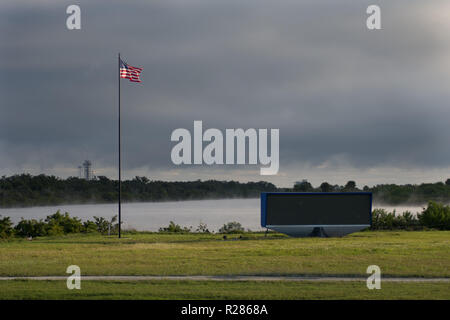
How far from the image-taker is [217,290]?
13383 mm

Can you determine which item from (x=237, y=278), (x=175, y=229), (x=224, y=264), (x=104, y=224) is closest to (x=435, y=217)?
(x=175, y=229)

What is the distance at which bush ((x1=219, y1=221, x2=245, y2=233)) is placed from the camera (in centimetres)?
3741

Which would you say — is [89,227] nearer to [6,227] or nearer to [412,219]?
[6,227]

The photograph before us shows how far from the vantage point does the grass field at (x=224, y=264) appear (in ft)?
43.0

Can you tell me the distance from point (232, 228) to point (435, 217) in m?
13.6

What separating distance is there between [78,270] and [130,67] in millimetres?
16691

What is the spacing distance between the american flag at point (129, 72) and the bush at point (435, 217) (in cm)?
2100

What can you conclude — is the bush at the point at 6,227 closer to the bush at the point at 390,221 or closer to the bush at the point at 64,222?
the bush at the point at 64,222

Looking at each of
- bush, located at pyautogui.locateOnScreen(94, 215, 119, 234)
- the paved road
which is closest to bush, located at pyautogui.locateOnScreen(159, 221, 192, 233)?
bush, located at pyautogui.locateOnScreen(94, 215, 119, 234)

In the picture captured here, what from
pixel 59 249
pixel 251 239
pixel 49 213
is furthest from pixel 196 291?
pixel 49 213

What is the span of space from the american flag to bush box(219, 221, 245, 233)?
1207cm

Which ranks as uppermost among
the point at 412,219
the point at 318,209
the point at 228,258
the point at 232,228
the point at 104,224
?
the point at 318,209

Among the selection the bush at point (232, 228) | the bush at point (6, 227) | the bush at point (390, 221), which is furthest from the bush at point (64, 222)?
the bush at point (390, 221)
